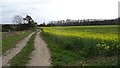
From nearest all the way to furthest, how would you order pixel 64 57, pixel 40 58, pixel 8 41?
1. pixel 64 57
2. pixel 40 58
3. pixel 8 41

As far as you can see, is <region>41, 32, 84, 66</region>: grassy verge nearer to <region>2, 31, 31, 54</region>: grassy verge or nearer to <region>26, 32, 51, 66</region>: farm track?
<region>26, 32, 51, 66</region>: farm track

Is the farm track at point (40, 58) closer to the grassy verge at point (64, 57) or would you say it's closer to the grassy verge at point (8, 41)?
the grassy verge at point (64, 57)

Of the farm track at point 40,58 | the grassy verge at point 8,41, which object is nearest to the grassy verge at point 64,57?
the farm track at point 40,58

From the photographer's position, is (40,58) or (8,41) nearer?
(40,58)

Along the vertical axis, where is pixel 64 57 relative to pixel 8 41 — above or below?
above

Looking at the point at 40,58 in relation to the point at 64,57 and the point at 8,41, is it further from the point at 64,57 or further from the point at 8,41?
the point at 8,41

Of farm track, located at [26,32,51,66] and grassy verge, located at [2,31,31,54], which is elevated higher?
farm track, located at [26,32,51,66]

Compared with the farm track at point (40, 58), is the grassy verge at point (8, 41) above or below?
below

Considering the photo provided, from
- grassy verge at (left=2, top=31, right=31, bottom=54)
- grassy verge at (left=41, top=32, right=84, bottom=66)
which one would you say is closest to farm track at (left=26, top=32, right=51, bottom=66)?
grassy verge at (left=41, top=32, right=84, bottom=66)

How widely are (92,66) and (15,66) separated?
3346mm

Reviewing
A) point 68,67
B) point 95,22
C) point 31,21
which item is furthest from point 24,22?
point 68,67

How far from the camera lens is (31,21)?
13675cm

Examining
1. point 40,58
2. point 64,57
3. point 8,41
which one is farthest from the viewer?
point 8,41

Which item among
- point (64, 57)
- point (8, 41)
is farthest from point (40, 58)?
point (8, 41)
